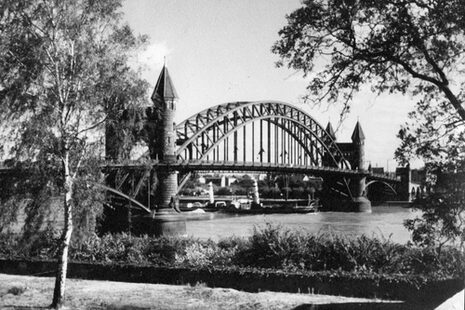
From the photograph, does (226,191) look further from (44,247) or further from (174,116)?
(44,247)

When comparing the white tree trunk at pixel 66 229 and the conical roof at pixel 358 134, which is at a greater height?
the conical roof at pixel 358 134

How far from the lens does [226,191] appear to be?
140 m

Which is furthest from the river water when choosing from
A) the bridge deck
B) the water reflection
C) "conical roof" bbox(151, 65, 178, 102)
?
the water reflection

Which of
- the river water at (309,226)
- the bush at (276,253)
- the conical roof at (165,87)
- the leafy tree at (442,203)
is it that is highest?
the conical roof at (165,87)

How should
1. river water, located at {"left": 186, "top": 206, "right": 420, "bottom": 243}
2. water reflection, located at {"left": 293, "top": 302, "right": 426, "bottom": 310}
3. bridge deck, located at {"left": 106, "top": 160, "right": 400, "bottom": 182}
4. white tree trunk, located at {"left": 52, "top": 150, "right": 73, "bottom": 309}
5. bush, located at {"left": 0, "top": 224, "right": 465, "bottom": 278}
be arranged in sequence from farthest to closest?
bridge deck, located at {"left": 106, "top": 160, "right": 400, "bottom": 182} < river water, located at {"left": 186, "top": 206, "right": 420, "bottom": 243} < bush, located at {"left": 0, "top": 224, "right": 465, "bottom": 278} < white tree trunk, located at {"left": 52, "top": 150, "right": 73, "bottom": 309} < water reflection, located at {"left": 293, "top": 302, "right": 426, "bottom": 310}

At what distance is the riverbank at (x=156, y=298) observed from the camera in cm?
1111

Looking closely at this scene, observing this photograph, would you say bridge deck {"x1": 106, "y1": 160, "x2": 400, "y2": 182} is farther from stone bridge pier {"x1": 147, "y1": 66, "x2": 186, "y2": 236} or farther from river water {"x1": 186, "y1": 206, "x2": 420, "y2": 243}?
river water {"x1": 186, "y1": 206, "x2": 420, "y2": 243}

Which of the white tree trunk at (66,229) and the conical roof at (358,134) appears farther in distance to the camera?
the conical roof at (358,134)

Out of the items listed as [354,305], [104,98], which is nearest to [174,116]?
[104,98]

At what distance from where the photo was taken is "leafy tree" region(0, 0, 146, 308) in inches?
483

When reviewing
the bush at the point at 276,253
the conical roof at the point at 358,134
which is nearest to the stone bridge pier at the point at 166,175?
the bush at the point at 276,253

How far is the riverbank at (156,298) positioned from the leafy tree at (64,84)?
0.98m

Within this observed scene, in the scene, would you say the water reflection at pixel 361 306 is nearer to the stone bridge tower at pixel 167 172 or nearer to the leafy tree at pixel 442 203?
the leafy tree at pixel 442 203

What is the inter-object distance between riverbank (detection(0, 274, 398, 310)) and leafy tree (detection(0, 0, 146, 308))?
0.98m
